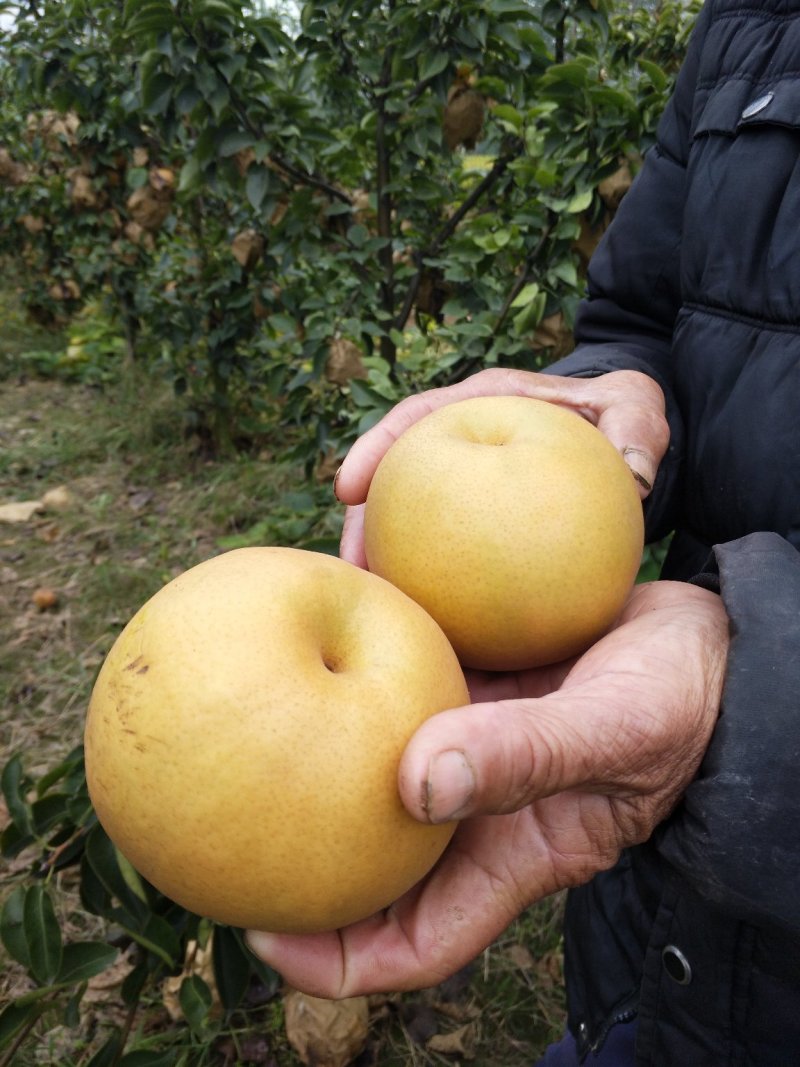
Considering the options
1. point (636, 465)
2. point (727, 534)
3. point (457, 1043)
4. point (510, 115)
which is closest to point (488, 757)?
point (636, 465)

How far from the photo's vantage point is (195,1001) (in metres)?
1.56

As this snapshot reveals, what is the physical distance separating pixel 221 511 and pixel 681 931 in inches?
126

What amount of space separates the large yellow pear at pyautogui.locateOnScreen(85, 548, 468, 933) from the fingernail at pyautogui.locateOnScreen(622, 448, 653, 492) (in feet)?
1.66

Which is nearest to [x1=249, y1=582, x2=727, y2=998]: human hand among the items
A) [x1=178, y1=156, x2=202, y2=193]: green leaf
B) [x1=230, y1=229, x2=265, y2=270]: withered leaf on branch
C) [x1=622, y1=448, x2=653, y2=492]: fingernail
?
[x1=622, y1=448, x2=653, y2=492]: fingernail

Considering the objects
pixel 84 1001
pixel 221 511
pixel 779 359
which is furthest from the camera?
pixel 221 511

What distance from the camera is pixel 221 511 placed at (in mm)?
3992

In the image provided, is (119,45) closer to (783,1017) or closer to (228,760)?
(228,760)

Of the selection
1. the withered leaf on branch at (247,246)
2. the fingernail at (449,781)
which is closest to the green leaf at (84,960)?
the fingernail at (449,781)

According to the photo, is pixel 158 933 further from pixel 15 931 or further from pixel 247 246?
pixel 247 246

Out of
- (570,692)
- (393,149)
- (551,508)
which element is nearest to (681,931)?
(570,692)

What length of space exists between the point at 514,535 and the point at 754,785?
1.37 ft

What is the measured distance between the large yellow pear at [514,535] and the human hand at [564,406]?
0.44 feet

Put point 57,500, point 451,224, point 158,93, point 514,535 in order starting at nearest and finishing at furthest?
1. point 514,535
2. point 158,93
3. point 451,224
4. point 57,500

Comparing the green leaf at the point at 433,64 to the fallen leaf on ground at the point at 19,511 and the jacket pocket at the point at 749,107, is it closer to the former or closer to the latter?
the jacket pocket at the point at 749,107
